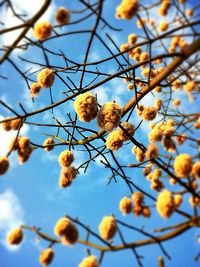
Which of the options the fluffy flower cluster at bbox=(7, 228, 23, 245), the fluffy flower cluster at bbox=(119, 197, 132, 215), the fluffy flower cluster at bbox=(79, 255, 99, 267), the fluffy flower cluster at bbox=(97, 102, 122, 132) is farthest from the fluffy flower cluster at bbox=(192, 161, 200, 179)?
the fluffy flower cluster at bbox=(7, 228, 23, 245)

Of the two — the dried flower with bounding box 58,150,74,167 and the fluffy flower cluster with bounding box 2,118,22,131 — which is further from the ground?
the fluffy flower cluster with bounding box 2,118,22,131

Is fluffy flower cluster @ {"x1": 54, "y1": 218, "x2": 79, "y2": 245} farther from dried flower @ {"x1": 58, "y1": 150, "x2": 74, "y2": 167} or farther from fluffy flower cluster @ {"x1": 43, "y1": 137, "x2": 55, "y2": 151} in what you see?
fluffy flower cluster @ {"x1": 43, "y1": 137, "x2": 55, "y2": 151}

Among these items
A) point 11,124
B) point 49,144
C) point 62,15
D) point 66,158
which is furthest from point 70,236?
point 49,144

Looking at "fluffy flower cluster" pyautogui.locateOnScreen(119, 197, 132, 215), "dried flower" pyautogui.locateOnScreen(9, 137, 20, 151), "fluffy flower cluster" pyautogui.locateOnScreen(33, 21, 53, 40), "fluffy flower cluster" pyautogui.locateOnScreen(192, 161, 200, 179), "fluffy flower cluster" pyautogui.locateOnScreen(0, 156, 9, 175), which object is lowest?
"fluffy flower cluster" pyautogui.locateOnScreen(119, 197, 132, 215)

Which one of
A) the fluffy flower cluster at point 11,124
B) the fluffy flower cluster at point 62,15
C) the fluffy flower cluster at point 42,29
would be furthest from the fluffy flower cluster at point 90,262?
the fluffy flower cluster at point 62,15

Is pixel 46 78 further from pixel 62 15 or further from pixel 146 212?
pixel 146 212
